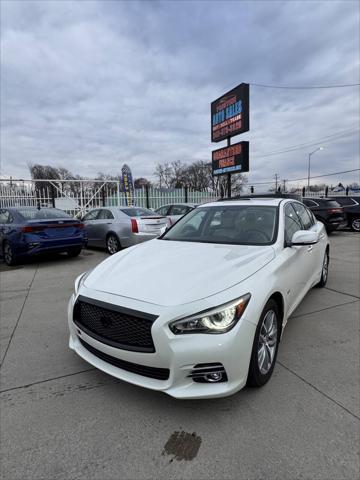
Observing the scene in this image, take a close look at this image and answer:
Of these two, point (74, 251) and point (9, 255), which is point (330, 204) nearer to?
point (74, 251)

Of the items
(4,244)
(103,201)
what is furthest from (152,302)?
(103,201)

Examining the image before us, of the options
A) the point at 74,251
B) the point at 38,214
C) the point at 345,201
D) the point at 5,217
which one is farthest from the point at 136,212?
the point at 345,201

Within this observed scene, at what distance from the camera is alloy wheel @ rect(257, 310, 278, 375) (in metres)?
2.38

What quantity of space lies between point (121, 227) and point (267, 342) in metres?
6.35

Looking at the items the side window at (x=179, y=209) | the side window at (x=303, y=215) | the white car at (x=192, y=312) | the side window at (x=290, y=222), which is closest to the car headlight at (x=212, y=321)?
the white car at (x=192, y=312)

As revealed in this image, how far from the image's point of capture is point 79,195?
16.1 m

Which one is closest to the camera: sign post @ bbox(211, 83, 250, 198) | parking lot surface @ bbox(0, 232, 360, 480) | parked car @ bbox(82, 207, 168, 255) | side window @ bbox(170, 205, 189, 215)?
parking lot surface @ bbox(0, 232, 360, 480)

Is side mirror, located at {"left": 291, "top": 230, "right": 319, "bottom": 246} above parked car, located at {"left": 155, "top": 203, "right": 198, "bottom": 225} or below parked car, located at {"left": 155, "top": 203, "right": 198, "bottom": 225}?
below

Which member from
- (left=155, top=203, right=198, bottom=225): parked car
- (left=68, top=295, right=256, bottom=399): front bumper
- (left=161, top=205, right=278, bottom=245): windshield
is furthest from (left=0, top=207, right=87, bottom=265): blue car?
(left=68, top=295, right=256, bottom=399): front bumper

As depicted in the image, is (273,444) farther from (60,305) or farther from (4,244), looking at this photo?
(4,244)

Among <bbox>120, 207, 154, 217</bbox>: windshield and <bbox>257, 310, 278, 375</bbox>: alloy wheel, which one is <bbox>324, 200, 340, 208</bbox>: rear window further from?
<bbox>257, 310, 278, 375</bbox>: alloy wheel

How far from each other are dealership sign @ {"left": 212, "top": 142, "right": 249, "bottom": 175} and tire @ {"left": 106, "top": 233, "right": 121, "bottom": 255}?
7.08 m

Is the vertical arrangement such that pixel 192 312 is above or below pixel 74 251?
above

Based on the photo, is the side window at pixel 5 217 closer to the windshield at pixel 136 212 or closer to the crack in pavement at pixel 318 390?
the windshield at pixel 136 212
